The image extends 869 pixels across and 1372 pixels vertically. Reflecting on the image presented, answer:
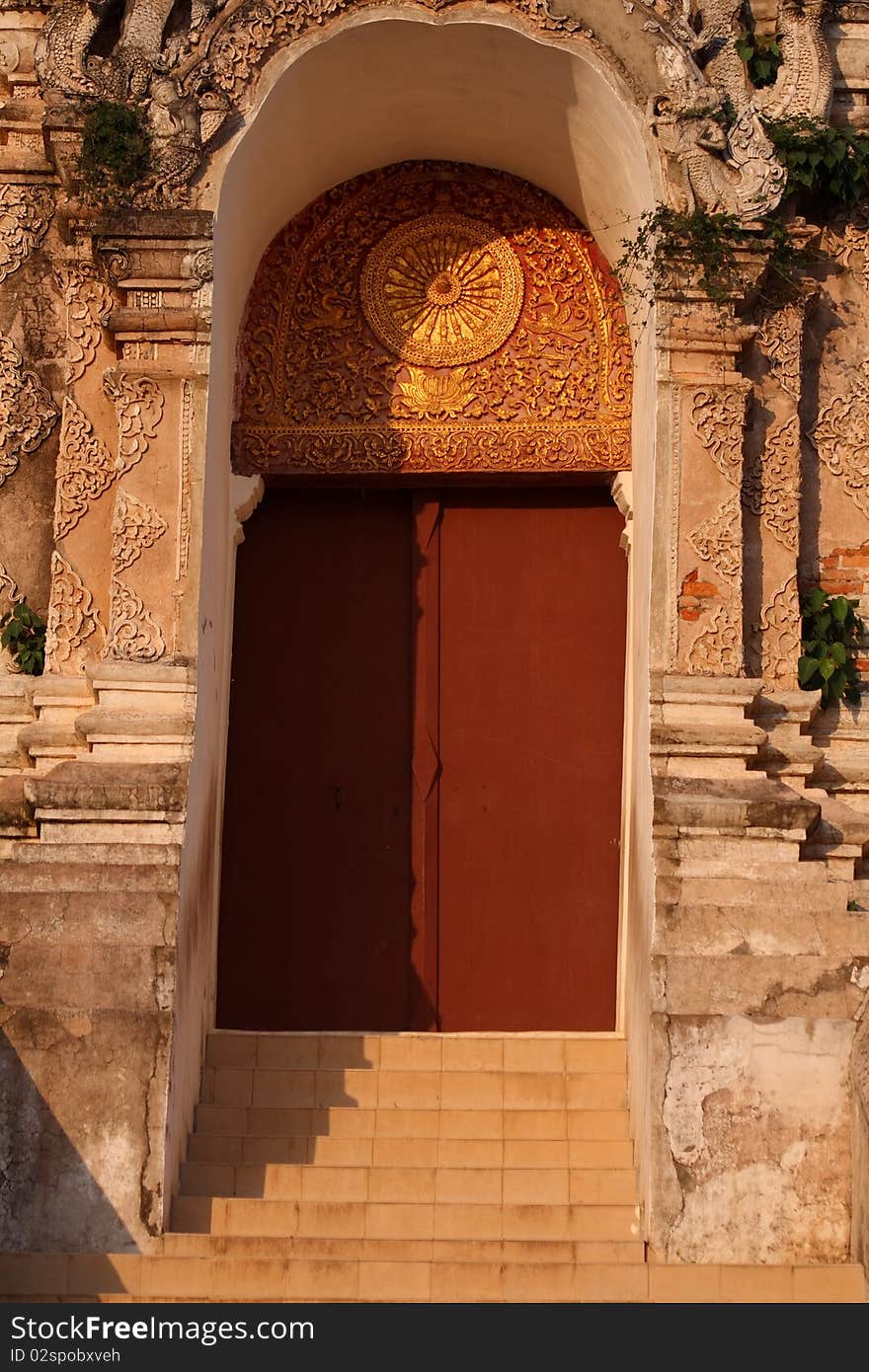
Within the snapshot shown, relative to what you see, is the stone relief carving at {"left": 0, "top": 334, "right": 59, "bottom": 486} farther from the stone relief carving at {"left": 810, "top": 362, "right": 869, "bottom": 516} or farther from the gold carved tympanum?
the stone relief carving at {"left": 810, "top": 362, "right": 869, "bottom": 516}

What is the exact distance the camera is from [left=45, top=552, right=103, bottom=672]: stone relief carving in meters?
9.16

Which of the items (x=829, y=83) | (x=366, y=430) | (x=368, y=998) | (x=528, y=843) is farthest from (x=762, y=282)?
(x=368, y=998)

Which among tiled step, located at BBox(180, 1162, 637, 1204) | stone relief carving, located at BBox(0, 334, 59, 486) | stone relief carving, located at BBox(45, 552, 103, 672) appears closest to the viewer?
tiled step, located at BBox(180, 1162, 637, 1204)

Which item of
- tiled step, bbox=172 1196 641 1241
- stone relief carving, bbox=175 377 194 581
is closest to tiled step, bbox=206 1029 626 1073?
tiled step, bbox=172 1196 641 1241

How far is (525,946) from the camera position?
31.9ft

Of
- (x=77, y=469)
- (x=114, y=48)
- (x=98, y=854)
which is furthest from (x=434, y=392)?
(x=98, y=854)

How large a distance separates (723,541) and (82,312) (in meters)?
3.30

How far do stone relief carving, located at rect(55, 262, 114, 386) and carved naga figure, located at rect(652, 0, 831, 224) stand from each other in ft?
9.15

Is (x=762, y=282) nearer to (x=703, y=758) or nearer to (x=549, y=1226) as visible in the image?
(x=703, y=758)

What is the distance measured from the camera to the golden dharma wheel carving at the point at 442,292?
32.6ft

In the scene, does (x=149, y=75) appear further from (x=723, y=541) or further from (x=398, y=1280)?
(x=398, y=1280)

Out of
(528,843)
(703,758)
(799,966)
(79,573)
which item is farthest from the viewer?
(528,843)

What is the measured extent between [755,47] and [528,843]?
419 centimetres

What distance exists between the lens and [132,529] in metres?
8.73
